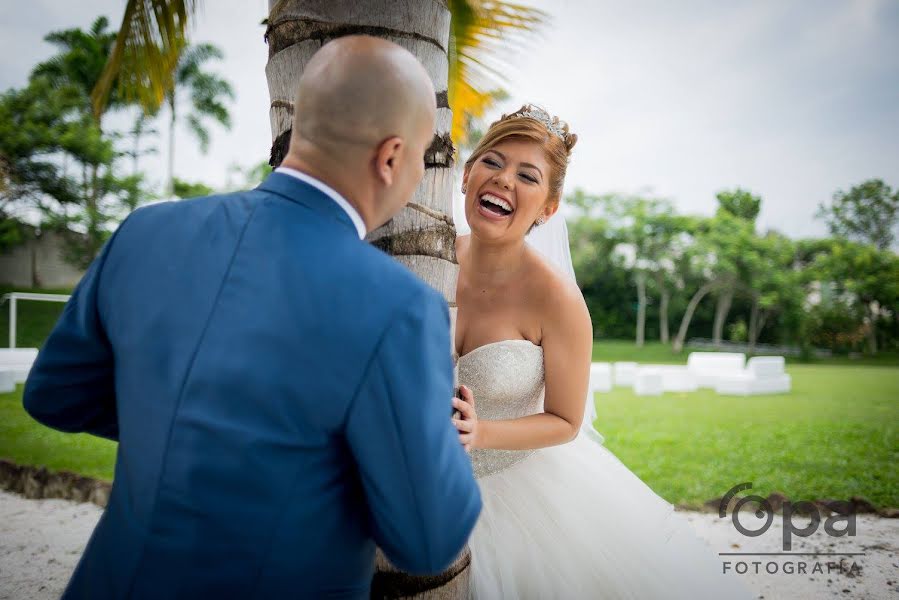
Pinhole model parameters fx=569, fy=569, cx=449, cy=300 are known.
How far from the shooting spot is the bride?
270cm

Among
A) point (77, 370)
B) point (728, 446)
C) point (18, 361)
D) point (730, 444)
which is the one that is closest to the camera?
point (77, 370)

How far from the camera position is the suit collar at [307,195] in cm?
126

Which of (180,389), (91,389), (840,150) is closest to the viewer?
(180,389)

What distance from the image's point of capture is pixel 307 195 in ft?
4.14

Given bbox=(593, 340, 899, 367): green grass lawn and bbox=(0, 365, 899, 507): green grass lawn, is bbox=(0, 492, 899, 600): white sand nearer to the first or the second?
bbox=(0, 365, 899, 507): green grass lawn

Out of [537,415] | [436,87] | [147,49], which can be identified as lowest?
[537,415]

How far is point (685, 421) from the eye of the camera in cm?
1212

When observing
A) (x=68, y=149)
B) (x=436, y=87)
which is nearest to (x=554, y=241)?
(x=436, y=87)

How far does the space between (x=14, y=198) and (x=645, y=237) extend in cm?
3924

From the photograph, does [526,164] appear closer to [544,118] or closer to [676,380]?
[544,118]

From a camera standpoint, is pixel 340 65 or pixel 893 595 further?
pixel 893 595

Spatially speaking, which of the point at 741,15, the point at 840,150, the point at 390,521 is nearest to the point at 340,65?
the point at 390,521

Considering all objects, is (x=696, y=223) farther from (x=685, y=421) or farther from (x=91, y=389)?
(x=91, y=389)

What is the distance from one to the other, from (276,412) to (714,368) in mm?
20137
